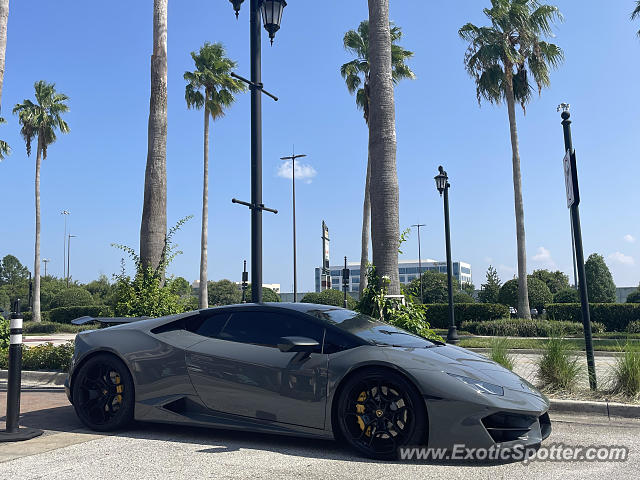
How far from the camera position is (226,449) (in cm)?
484

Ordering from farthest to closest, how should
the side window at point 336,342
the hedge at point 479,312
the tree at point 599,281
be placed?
the tree at point 599,281 → the hedge at point 479,312 → the side window at point 336,342

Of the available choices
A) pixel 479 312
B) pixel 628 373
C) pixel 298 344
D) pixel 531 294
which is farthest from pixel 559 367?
pixel 531 294

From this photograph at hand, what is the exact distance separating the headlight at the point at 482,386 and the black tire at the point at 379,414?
0.39 m

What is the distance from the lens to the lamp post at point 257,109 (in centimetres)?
838

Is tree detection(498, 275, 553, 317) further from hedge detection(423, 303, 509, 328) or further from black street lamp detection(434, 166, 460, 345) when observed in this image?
black street lamp detection(434, 166, 460, 345)

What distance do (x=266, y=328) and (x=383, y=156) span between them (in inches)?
205

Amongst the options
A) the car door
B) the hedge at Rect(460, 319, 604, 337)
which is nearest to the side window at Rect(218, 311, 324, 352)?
the car door

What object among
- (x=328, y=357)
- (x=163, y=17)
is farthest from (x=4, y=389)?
(x=163, y=17)

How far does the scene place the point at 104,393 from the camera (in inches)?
223

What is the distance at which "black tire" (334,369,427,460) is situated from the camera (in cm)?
438

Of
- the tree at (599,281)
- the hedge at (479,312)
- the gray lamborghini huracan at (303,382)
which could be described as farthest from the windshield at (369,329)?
the tree at (599,281)

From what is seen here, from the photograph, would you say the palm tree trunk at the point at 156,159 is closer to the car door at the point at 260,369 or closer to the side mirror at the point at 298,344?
the car door at the point at 260,369

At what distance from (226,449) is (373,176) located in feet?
19.5

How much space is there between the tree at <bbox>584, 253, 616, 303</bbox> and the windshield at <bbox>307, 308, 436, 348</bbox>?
3208cm
